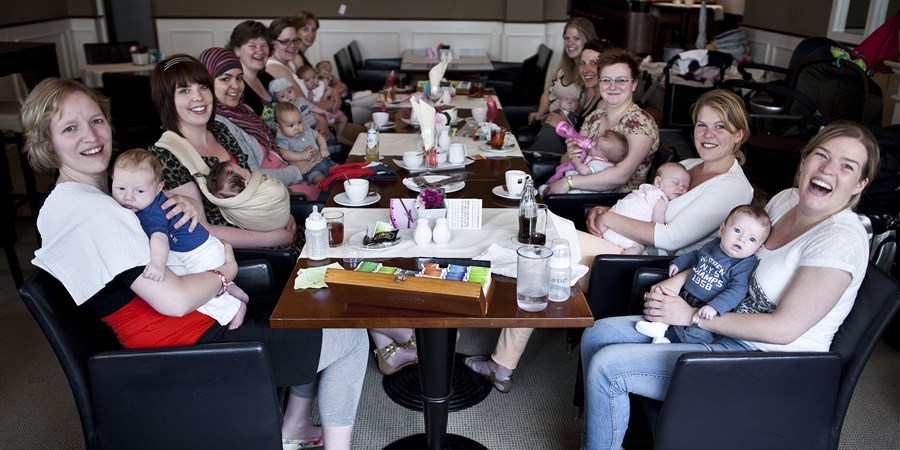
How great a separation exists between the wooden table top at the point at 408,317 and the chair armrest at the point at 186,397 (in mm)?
123

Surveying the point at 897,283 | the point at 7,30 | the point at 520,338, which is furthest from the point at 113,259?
the point at 7,30

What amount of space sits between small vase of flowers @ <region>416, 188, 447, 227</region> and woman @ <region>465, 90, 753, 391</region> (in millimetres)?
517

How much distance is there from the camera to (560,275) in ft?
5.42

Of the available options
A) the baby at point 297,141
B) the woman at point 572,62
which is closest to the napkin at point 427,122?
the baby at point 297,141

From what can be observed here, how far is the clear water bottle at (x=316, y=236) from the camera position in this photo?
6.03ft

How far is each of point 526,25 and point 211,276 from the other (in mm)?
6249

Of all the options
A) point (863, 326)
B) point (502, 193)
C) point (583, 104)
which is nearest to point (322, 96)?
point (583, 104)

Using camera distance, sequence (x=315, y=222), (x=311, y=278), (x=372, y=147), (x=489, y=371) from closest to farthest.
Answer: (x=311, y=278) < (x=315, y=222) < (x=489, y=371) < (x=372, y=147)

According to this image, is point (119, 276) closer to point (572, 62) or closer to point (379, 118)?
point (379, 118)

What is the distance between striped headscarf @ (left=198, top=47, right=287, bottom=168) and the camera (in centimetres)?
274

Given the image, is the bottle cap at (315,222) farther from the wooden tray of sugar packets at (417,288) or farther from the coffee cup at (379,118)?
the coffee cup at (379,118)

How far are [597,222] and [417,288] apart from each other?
1080 millimetres

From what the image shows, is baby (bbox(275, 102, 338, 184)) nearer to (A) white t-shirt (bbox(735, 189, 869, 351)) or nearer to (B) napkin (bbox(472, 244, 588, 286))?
(B) napkin (bbox(472, 244, 588, 286))

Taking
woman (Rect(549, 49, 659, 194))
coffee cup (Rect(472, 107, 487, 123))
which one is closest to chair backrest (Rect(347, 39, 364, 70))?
coffee cup (Rect(472, 107, 487, 123))
